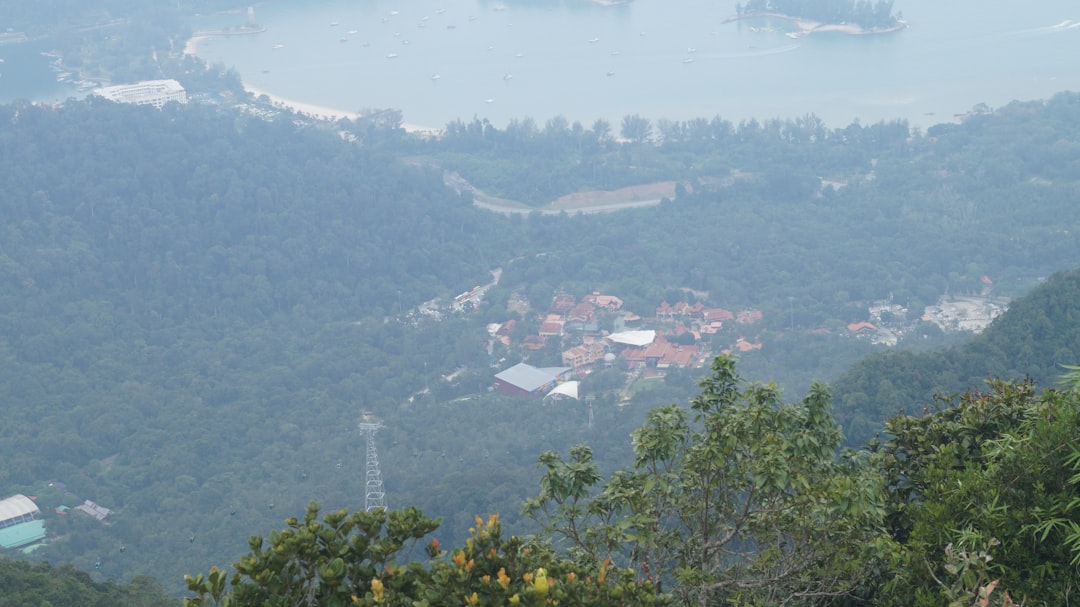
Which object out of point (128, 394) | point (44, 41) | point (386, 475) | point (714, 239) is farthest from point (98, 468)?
point (44, 41)

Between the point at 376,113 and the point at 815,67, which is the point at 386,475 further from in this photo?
the point at 815,67

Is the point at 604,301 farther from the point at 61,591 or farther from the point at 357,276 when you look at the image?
the point at 61,591

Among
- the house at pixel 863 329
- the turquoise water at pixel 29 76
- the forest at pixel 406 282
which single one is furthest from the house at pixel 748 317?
the turquoise water at pixel 29 76

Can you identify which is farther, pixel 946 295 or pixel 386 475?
pixel 946 295

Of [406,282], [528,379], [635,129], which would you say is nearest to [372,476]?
[528,379]

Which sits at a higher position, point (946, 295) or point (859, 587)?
point (859, 587)

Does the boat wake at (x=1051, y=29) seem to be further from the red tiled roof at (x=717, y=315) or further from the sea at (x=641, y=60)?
the red tiled roof at (x=717, y=315)

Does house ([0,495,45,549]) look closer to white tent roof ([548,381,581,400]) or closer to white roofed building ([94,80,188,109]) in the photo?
white tent roof ([548,381,581,400])
